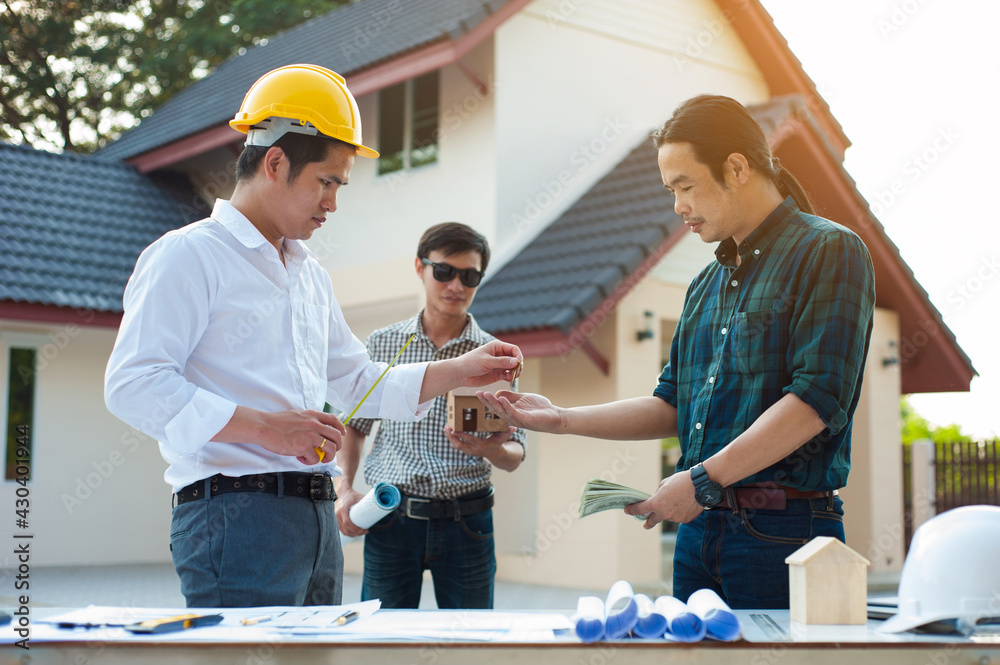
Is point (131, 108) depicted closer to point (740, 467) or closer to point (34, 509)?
point (34, 509)

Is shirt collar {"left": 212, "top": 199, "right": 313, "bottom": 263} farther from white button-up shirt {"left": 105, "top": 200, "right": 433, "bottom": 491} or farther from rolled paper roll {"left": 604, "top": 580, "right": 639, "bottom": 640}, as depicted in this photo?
rolled paper roll {"left": 604, "top": 580, "right": 639, "bottom": 640}

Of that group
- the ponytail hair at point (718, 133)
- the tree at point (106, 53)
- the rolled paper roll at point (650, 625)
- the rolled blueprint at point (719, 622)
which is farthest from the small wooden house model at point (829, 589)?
the tree at point (106, 53)

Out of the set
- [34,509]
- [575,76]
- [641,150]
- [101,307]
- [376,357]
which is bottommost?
[34,509]

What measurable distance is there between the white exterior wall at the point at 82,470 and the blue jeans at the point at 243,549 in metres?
10.0

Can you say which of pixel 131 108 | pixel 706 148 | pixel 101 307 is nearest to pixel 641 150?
pixel 101 307

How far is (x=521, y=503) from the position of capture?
10.4 m

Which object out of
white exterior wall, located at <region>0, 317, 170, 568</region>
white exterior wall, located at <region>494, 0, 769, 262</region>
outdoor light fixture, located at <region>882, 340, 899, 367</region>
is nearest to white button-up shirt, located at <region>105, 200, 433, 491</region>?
white exterior wall, located at <region>494, 0, 769, 262</region>

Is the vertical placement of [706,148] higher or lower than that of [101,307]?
lower

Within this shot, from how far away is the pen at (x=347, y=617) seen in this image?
2.09 m

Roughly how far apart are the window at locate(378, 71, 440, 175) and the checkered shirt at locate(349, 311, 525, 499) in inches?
288

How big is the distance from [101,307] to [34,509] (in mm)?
2563

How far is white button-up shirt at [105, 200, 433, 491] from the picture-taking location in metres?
2.34

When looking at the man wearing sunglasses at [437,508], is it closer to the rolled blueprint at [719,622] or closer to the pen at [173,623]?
the pen at [173,623]

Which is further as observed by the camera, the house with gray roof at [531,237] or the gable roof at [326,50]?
the gable roof at [326,50]
